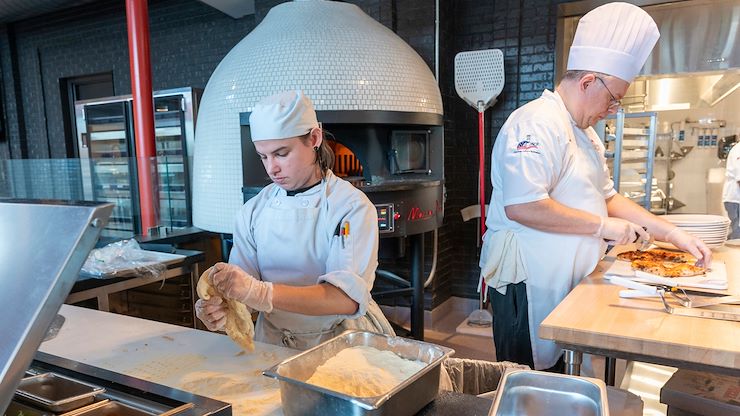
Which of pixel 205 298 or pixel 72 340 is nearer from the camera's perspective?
pixel 205 298

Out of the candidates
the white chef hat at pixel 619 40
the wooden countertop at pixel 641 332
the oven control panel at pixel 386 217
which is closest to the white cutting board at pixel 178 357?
the wooden countertop at pixel 641 332

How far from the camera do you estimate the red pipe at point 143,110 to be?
119 inches

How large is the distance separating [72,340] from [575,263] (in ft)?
5.12

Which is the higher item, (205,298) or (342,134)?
(342,134)

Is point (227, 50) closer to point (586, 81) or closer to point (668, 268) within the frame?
point (586, 81)

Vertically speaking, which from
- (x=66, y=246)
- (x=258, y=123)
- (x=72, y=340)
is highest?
(x=258, y=123)

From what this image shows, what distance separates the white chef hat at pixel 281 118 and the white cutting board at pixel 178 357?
0.56 meters

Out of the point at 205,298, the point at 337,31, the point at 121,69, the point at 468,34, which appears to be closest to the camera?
the point at 205,298

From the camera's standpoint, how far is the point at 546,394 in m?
0.83

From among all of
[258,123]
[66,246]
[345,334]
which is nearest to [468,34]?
[258,123]

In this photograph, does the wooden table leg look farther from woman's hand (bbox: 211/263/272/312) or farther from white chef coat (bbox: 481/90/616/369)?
woman's hand (bbox: 211/263/272/312)

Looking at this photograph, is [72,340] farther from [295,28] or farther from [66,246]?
[295,28]

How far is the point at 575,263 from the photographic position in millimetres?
1701

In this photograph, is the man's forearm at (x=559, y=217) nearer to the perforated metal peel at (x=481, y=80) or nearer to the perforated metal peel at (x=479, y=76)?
the perforated metal peel at (x=481, y=80)
